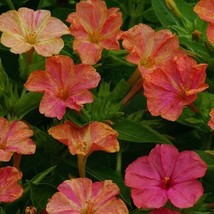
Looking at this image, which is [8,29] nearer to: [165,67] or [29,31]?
[29,31]

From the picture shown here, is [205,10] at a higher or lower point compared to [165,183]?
higher

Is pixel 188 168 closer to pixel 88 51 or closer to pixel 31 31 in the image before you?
pixel 88 51

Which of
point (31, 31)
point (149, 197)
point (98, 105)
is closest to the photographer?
point (149, 197)

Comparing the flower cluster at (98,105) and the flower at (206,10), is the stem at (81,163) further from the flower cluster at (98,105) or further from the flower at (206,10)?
the flower at (206,10)

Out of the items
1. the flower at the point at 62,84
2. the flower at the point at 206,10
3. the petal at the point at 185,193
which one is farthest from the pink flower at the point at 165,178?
the flower at the point at 206,10

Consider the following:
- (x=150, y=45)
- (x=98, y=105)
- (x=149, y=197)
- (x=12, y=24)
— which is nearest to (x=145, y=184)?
(x=149, y=197)

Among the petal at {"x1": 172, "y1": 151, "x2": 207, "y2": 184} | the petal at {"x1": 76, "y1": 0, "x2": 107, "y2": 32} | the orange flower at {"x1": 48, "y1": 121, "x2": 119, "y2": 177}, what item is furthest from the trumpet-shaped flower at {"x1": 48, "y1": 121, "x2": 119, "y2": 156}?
the petal at {"x1": 76, "y1": 0, "x2": 107, "y2": 32}

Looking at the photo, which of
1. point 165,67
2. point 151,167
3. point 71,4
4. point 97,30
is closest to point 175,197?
point 151,167
